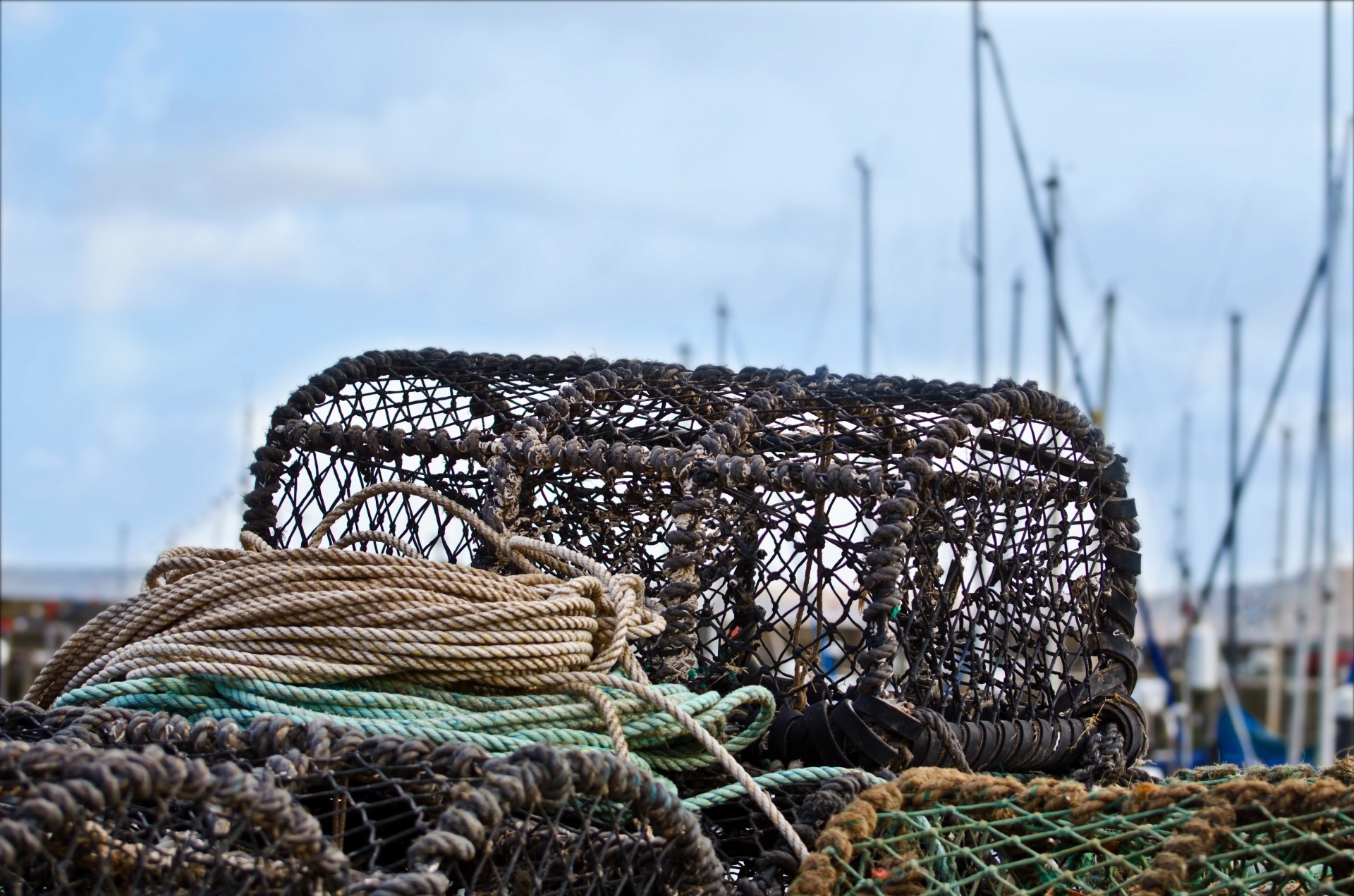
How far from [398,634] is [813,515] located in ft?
2.24

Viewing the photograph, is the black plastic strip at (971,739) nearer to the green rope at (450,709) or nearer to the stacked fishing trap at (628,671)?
the stacked fishing trap at (628,671)

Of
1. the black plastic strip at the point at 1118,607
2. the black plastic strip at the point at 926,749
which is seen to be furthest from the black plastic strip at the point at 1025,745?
the black plastic strip at the point at 1118,607

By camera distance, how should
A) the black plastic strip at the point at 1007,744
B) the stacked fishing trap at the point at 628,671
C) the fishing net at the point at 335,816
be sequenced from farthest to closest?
the black plastic strip at the point at 1007,744
the stacked fishing trap at the point at 628,671
the fishing net at the point at 335,816

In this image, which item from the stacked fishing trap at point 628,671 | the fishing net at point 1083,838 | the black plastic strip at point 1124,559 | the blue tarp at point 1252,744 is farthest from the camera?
the blue tarp at point 1252,744

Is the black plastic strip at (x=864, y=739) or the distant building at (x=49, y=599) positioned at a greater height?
the black plastic strip at (x=864, y=739)

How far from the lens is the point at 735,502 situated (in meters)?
2.37

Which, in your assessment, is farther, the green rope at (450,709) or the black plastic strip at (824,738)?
the black plastic strip at (824,738)

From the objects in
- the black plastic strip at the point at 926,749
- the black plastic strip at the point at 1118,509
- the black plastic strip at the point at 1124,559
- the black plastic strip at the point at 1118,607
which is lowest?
the black plastic strip at the point at 926,749

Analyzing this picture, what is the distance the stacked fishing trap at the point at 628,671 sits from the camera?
65.5 inches

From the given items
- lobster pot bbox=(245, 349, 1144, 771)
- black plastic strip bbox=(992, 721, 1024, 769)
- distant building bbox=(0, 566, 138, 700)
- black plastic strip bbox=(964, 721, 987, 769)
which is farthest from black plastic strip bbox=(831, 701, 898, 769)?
distant building bbox=(0, 566, 138, 700)

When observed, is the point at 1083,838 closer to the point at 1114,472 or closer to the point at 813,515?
the point at 813,515

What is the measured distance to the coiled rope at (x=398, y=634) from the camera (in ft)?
6.79

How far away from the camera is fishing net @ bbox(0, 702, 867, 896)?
149cm

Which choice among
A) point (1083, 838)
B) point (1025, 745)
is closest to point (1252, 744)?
point (1025, 745)
